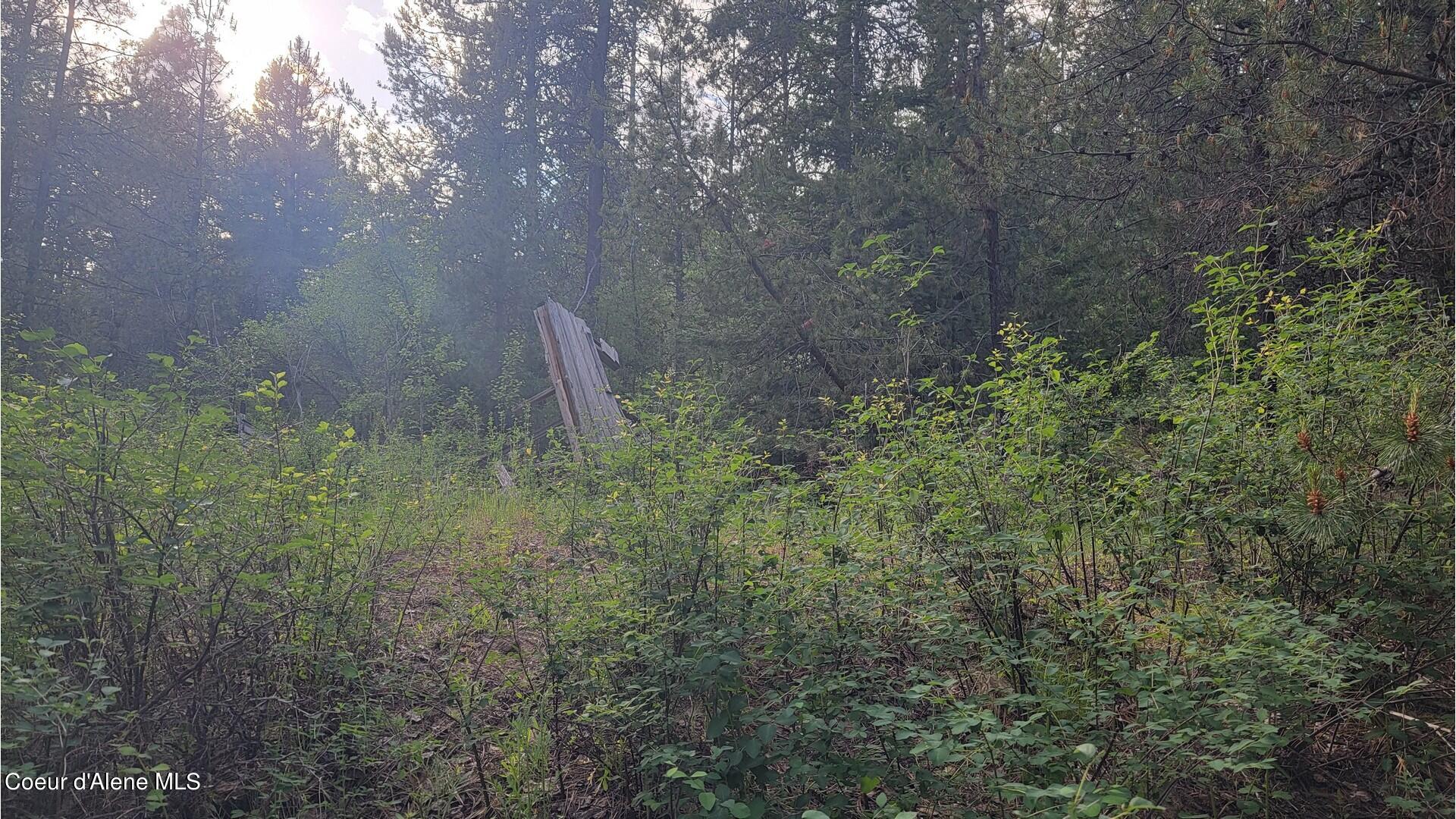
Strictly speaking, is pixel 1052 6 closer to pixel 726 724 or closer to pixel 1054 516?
pixel 1054 516

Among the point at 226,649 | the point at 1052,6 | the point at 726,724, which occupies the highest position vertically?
the point at 1052,6

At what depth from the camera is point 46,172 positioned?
13.5 metres

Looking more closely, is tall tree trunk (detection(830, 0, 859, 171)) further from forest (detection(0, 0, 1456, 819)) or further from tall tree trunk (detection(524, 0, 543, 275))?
tall tree trunk (detection(524, 0, 543, 275))

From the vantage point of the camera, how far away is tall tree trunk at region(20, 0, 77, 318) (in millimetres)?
12195

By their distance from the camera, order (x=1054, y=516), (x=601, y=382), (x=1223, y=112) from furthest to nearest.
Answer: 1. (x=601, y=382)
2. (x=1223, y=112)
3. (x=1054, y=516)

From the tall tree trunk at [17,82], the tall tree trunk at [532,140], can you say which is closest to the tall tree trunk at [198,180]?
the tall tree trunk at [17,82]

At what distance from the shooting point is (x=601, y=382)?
30.0 feet

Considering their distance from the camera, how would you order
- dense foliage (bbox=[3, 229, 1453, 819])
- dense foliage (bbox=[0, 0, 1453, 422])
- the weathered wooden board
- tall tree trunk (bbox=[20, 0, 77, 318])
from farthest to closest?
tall tree trunk (bbox=[20, 0, 77, 318]), the weathered wooden board, dense foliage (bbox=[0, 0, 1453, 422]), dense foliage (bbox=[3, 229, 1453, 819])

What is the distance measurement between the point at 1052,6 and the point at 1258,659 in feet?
19.6

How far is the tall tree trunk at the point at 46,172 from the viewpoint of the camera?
40.0 ft

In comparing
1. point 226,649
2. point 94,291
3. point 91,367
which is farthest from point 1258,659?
point 94,291

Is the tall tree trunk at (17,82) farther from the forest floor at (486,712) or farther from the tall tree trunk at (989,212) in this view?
the tall tree trunk at (989,212)

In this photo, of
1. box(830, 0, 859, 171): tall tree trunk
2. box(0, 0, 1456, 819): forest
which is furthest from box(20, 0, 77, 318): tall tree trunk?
box(830, 0, 859, 171): tall tree trunk

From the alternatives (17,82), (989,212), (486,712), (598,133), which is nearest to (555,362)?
(989,212)
